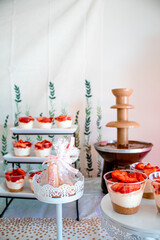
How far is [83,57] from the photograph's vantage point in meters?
2.79

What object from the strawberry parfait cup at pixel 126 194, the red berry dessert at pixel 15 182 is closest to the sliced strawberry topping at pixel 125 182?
the strawberry parfait cup at pixel 126 194

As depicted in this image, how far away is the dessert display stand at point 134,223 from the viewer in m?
0.81

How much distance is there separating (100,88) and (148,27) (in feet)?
3.18

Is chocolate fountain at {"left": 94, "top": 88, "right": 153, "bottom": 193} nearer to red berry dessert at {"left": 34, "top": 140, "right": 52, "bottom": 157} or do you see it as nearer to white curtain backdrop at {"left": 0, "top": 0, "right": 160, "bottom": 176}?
red berry dessert at {"left": 34, "top": 140, "right": 52, "bottom": 157}

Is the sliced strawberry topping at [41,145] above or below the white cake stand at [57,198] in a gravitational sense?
above

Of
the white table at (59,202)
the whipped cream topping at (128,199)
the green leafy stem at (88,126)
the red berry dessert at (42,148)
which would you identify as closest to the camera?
the whipped cream topping at (128,199)

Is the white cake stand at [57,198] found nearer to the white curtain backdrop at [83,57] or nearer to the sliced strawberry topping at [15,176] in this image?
the sliced strawberry topping at [15,176]

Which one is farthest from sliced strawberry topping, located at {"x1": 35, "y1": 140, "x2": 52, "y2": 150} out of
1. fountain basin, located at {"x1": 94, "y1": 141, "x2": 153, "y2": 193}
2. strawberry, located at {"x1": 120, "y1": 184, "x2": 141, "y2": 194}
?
strawberry, located at {"x1": 120, "y1": 184, "x2": 141, "y2": 194}

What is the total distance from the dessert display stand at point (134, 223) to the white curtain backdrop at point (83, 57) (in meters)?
1.91

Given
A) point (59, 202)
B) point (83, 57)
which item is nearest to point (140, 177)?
point (59, 202)

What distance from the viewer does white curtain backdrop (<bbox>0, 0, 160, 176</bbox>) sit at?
269 centimetres

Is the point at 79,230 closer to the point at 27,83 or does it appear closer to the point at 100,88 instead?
the point at 100,88

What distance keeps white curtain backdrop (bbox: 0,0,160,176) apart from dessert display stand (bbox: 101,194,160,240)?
1.91m

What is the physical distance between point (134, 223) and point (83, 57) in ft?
7.61
